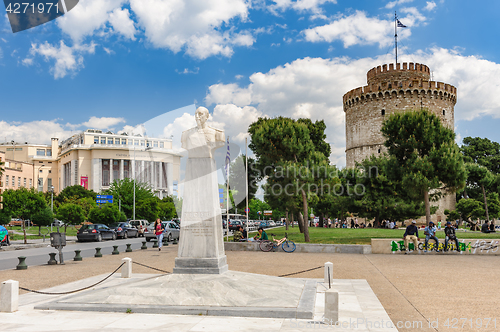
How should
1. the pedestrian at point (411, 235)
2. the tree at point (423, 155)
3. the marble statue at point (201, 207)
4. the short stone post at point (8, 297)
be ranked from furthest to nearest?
the tree at point (423, 155)
the pedestrian at point (411, 235)
the marble statue at point (201, 207)
the short stone post at point (8, 297)

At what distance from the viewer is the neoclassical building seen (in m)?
125

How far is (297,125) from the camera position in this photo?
86.0ft

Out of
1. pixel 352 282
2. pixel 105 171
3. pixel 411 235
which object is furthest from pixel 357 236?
pixel 105 171

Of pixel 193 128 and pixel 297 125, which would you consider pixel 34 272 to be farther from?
pixel 297 125

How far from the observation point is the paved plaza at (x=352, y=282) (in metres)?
6.57

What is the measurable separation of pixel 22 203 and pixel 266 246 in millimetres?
19210

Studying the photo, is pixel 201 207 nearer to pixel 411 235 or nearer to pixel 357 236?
pixel 411 235

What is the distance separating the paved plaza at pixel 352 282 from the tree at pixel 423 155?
883 cm

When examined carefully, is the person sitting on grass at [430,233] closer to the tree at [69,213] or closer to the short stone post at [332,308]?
the short stone post at [332,308]

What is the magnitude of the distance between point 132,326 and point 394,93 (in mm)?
54626

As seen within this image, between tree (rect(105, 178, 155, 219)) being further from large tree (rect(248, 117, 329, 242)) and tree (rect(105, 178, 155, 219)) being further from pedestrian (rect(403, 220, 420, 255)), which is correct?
pedestrian (rect(403, 220, 420, 255))

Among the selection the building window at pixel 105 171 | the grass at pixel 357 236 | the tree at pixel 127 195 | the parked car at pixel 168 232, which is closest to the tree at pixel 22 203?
the parked car at pixel 168 232

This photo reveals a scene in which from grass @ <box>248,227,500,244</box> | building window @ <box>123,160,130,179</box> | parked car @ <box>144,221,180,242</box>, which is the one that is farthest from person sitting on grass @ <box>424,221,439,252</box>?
building window @ <box>123,160,130,179</box>

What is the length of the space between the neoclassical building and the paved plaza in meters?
104
